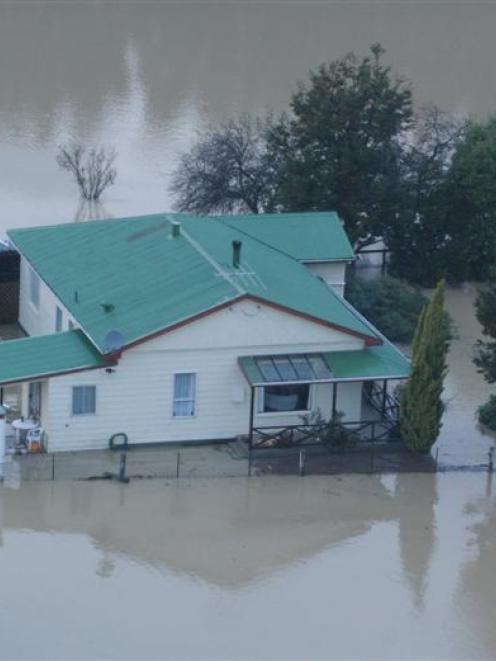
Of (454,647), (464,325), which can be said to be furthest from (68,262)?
(454,647)

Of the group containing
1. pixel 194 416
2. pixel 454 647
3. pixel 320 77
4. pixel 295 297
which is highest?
pixel 320 77

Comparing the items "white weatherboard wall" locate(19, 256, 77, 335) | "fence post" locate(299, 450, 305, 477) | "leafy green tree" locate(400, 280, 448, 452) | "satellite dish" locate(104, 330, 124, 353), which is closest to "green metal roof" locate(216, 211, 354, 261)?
"white weatherboard wall" locate(19, 256, 77, 335)

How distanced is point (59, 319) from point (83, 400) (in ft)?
11.7

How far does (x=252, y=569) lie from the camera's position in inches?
1000

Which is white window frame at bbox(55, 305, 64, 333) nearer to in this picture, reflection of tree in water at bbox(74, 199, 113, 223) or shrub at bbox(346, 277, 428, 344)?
shrub at bbox(346, 277, 428, 344)

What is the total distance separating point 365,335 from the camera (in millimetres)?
29750

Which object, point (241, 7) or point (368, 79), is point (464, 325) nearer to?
point (368, 79)

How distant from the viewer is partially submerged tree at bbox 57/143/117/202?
153ft

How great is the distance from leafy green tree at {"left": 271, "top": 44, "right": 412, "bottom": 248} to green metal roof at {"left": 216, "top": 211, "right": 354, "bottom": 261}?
366 centimetres

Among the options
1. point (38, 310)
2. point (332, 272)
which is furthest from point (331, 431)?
point (38, 310)

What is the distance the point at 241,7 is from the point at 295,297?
5227 centimetres

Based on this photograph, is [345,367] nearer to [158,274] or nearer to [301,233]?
[158,274]

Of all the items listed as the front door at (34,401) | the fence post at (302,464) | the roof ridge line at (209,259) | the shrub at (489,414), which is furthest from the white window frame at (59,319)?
the shrub at (489,414)

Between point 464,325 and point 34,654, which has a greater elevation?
point 464,325
